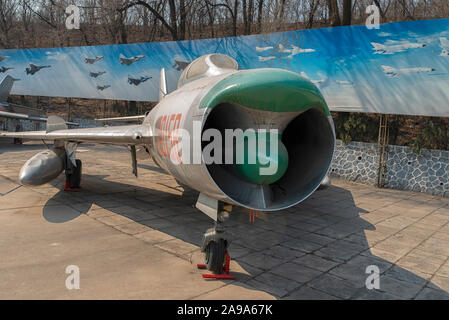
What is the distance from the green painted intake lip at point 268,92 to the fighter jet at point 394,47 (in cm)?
1032

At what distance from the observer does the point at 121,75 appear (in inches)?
867

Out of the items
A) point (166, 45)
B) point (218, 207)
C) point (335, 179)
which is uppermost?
point (166, 45)

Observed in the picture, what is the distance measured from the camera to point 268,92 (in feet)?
14.2

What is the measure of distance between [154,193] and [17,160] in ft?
30.3

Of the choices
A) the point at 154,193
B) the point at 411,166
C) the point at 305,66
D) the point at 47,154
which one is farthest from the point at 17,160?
the point at 411,166

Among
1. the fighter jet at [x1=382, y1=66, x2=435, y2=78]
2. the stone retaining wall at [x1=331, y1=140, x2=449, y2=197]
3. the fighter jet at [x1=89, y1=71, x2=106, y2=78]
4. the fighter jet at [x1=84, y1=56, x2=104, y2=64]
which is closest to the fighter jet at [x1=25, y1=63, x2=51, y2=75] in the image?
the fighter jet at [x1=84, y1=56, x2=104, y2=64]

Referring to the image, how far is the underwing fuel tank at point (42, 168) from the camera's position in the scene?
938 cm

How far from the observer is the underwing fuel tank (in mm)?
9383

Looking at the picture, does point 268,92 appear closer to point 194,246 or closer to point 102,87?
point 194,246

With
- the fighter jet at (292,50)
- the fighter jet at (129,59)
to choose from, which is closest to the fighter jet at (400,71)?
the fighter jet at (292,50)

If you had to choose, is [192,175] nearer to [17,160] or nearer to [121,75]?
[17,160]

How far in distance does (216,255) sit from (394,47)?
11.4 meters

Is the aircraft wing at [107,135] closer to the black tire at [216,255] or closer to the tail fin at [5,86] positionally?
the black tire at [216,255]

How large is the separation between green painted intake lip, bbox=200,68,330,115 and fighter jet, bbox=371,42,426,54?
1032 centimetres
